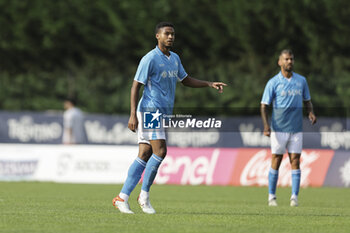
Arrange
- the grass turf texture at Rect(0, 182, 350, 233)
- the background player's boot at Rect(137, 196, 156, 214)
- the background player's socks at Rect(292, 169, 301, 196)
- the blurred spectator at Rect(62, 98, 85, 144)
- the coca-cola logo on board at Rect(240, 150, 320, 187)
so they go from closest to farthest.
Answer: the grass turf texture at Rect(0, 182, 350, 233), the background player's boot at Rect(137, 196, 156, 214), the background player's socks at Rect(292, 169, 301, 196), the coca-cola logo on board at Rect(240, 150, 320, 187), the blurred spectator at Rect(62, 98, 85, 144)

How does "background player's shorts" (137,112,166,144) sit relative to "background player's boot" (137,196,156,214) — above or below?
above

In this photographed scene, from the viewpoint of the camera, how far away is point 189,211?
421 inches

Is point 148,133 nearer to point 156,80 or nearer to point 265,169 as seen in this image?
point 156,80

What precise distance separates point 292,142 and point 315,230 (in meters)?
4.72

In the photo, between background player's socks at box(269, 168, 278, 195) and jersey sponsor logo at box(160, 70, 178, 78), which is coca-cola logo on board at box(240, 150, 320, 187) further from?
jersey sponsor logo at box(160, 70, 178, 78)

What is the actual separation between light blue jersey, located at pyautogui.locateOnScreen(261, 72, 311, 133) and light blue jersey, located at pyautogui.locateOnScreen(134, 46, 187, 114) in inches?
132

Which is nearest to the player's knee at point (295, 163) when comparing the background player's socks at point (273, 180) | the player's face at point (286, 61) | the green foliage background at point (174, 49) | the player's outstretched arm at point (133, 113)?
the background player's socks at point (273, 180)

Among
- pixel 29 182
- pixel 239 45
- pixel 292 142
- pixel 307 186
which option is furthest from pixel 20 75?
pixel 292 142

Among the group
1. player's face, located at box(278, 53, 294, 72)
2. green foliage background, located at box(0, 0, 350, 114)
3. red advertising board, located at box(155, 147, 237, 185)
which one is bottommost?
red advertising board, located at box(155, 147, 237, 185)

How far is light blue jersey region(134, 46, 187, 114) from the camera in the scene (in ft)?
32.5

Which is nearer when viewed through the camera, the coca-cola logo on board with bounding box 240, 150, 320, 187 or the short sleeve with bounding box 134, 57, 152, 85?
the short sleeve with bounding box 134, 57, 152, 85

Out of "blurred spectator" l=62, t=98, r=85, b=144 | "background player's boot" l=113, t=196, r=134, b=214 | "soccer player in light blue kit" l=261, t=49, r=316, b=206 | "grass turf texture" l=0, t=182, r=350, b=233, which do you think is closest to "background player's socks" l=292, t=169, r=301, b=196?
"soccer player in light blue kit" l=261, t=49, r=316, b=206

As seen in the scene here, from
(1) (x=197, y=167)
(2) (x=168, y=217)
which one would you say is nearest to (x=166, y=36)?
(2) (x=168, y=217)

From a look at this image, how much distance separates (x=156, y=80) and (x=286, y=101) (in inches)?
145
